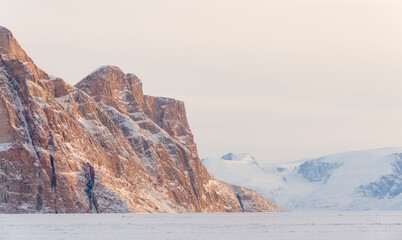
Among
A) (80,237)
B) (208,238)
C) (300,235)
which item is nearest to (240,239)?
(208,238)

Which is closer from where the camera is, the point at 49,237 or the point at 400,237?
the point at 49,237

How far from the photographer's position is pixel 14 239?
88.1 m

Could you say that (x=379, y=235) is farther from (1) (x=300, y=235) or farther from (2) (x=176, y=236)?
(2) (x=176, y=236)

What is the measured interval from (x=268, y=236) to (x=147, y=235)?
60.2 ft

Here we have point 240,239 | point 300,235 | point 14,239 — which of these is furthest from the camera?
point 300,235

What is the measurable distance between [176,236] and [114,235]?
9.42m

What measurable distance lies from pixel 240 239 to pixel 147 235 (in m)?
14.4

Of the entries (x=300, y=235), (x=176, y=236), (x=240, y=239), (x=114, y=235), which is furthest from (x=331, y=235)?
(x=114, y=235)

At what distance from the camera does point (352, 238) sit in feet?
325

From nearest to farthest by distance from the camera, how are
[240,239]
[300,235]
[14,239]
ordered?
[14,239], [240,239], [300,235]

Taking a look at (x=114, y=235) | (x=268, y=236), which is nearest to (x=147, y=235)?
(x=114, y=235)

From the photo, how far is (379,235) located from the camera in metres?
106

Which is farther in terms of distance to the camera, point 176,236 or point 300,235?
point 300,235

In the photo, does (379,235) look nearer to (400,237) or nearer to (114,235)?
(400,237)
